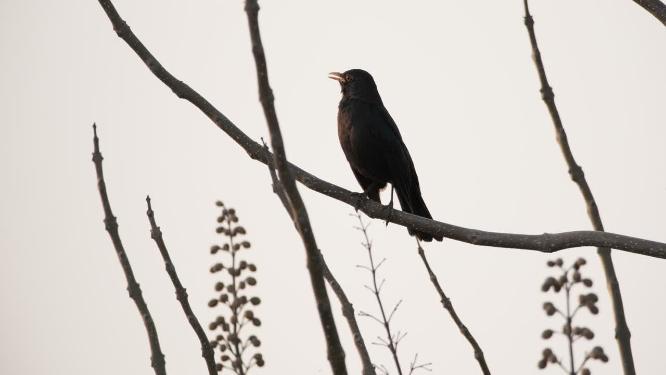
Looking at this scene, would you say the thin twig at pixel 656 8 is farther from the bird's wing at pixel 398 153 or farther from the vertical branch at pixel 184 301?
the bird's wing at pixel 398 153

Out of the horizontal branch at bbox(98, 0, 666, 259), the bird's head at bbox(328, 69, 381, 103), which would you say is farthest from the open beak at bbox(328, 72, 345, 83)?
the horizontal branch at bbox(98, 0, 666, 259)

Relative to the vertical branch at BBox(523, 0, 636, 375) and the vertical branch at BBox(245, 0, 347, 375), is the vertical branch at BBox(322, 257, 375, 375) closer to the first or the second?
the vertical branch at BBox(245, 0, 347, 375)

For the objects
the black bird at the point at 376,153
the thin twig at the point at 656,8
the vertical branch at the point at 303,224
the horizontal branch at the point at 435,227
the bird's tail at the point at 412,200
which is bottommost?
the vertical branch at the point at 303,224

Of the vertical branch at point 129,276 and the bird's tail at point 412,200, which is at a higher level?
the bird's tail at point 412,200

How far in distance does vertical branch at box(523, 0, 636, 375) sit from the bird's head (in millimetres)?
3938

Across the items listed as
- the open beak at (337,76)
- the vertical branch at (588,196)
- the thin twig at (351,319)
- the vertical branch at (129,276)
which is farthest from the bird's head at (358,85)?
the vertical branch at (129,276)

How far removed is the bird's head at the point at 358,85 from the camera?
8297 mm

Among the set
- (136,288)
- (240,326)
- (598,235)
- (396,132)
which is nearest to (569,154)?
(598,235)

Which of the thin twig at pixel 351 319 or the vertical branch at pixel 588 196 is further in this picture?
the vertical branch at pixel 588 196

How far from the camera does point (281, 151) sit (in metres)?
2.49

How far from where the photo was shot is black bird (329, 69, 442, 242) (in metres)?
7.51

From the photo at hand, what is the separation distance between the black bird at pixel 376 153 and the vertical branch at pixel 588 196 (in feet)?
9.90

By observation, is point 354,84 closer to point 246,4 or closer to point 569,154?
point 569,154

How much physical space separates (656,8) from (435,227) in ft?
4.83
